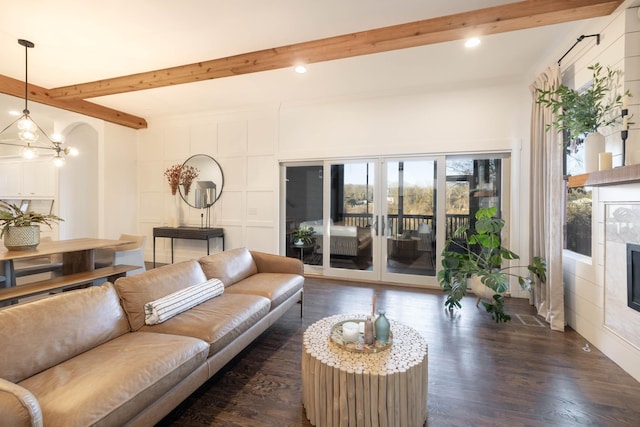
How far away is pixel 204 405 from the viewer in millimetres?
1924

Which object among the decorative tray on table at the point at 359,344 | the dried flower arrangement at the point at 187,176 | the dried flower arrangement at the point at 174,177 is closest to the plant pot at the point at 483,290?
the decorative tray on table at the point at 359,344

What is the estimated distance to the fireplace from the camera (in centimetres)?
221

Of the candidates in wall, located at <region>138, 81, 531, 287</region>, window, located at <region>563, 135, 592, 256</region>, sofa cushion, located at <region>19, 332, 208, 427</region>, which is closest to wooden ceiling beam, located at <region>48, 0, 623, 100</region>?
window, located at <region>563, 135, 592, 256</region>

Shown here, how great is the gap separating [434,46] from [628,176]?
7.47 feet

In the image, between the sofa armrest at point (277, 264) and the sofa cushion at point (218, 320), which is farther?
the sofa armrest at point (277, 264)

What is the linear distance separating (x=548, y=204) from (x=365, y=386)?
9.99 ft

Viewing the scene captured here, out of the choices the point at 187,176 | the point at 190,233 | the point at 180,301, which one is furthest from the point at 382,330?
the point at 187,176

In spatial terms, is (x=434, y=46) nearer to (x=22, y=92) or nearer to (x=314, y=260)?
(x=314, y=260)

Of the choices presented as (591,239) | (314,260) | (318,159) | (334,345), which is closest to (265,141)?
(318,159)

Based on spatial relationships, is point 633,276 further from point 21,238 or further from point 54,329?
point 21,238

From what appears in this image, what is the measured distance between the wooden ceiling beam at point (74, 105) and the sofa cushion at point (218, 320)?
181 inches

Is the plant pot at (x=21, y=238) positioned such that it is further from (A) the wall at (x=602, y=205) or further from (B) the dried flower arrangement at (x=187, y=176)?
(A) the wall at (x=602, y=205)

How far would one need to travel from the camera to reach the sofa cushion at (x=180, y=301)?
6.83 feet

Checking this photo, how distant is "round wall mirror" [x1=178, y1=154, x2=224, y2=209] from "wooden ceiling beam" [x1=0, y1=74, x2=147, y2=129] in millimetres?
1418
